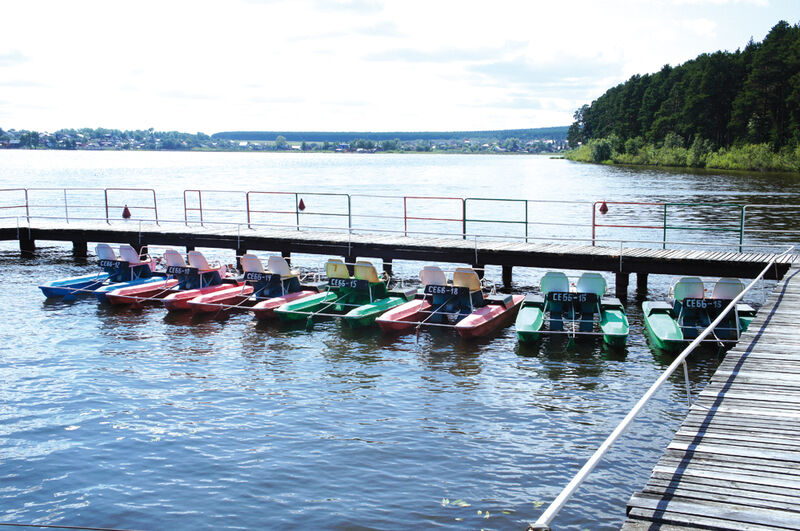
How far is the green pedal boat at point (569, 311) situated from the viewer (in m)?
15.6

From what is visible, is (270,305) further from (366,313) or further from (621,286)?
(621,286)

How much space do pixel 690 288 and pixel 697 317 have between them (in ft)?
2.41

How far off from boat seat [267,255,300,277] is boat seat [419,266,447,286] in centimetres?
391

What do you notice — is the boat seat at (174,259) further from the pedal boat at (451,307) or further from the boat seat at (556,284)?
the boat seat at (556,284)

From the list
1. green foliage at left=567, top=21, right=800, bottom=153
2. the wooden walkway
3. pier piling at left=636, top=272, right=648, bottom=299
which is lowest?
pier piling at left=636, top=272, right=648, bottom=299

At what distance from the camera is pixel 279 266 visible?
19.0 m

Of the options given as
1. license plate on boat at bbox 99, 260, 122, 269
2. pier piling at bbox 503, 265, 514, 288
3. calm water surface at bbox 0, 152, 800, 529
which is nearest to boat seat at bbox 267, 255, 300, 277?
calm water surface at bbox 0, 152, 800, 529

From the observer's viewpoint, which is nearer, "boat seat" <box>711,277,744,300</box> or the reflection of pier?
"boat seat" <box>711,277,744,300</box>

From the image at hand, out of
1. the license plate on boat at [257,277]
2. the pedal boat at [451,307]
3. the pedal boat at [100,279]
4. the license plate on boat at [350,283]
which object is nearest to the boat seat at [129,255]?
the pedal boat at [100,279]

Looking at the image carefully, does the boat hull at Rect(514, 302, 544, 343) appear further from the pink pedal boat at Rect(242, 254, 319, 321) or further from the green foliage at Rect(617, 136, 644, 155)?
the green foliage at Rect(617, 136, 644, 155)

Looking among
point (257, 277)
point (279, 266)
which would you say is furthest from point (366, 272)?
point (257, 277)

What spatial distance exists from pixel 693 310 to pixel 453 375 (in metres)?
5.68

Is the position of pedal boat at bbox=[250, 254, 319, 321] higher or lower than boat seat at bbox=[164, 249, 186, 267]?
lower

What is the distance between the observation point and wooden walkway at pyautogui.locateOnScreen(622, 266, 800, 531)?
562cm
